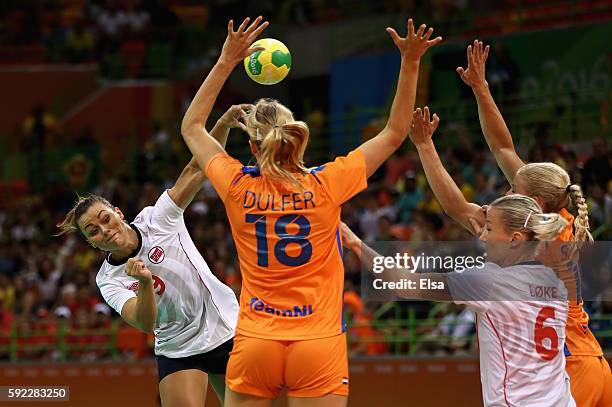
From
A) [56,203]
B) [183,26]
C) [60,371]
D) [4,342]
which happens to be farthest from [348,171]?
[183,26]

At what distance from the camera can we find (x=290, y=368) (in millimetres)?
4656

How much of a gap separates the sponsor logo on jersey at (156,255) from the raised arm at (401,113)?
1982mm

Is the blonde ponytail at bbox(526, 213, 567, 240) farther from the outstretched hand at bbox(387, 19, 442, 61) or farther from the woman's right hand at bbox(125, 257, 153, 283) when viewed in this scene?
the woman's right hand at bbox(125, 257, 153, 283)

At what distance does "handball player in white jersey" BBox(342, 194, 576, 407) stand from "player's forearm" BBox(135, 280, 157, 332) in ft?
5.12

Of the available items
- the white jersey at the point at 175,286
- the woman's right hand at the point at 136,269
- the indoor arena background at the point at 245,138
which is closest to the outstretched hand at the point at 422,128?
the woman's right hand at the point at 136,269

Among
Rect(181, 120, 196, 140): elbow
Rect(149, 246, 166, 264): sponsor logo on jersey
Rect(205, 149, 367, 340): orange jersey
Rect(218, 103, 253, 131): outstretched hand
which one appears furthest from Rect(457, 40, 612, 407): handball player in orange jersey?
Rect(149, 246, 166, 264): sponsor logo on jersey

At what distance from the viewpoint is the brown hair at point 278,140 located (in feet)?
15.3

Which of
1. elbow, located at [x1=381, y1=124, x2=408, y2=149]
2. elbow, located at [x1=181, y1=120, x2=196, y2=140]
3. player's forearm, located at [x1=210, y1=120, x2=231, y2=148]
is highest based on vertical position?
player's forearm, located at [x1=210, y1=120, x2=231, y2=148]

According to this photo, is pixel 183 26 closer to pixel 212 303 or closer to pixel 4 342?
pixel 4 342

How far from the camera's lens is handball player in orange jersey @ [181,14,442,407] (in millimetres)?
4660

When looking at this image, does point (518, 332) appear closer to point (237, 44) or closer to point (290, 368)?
point (290, 368)

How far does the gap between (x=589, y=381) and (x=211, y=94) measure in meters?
2.19

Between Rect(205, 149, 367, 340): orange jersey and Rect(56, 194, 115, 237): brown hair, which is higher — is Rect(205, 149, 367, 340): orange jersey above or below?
below
